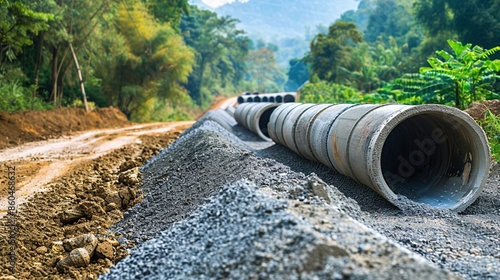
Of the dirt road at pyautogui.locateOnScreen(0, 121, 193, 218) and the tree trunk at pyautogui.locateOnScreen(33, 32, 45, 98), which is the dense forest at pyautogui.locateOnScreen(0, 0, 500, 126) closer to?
the tree trunk at pyautogui.locateOnScreen(33, 32, 45, 98)

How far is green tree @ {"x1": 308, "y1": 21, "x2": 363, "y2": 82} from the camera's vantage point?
121ft

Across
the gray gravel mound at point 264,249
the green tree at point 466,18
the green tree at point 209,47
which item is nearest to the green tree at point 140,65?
the green tree at point 466,18

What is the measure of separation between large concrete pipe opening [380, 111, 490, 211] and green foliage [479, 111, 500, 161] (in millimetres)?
1469

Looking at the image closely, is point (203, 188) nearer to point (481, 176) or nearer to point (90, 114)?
point (481, 176)

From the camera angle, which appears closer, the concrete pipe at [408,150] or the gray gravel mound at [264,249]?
the gray gravel mound at [264,249]

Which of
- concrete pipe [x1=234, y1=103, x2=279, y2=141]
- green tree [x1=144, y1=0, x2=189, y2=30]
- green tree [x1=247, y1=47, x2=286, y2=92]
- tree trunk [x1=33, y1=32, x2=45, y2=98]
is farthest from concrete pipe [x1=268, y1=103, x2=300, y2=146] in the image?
green tree [x1=247, y1=47, x2=286, y2=92]

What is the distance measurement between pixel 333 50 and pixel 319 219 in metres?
35.4

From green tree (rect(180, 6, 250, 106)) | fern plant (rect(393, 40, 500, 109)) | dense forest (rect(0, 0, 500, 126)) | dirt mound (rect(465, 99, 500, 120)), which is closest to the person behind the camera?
dirt mound (rect(465, 99, 500, 120))

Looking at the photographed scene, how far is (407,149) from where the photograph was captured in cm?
751

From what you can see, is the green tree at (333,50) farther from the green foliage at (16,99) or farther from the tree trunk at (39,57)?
the green foliage at (16,99)

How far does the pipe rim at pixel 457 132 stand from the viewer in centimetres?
538

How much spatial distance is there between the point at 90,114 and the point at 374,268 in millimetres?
21860

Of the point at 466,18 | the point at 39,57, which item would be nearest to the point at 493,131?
the point at 466,18

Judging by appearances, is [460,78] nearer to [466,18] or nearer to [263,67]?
[466,18]
